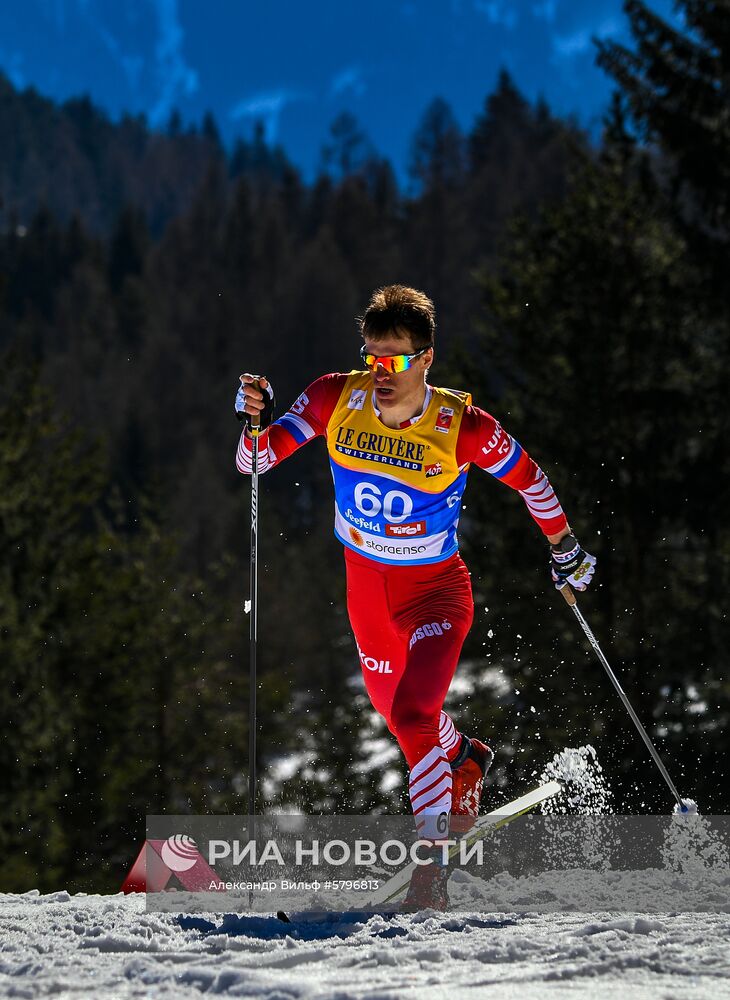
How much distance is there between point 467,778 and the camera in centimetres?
476

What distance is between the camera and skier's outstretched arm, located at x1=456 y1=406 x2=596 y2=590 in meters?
4.49

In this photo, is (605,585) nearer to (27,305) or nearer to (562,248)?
(562,248)

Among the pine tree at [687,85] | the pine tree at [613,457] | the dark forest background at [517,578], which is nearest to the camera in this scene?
the pine tree at [613,457]

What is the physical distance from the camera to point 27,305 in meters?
63.7

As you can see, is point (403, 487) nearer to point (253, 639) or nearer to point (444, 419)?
point (444, 419)

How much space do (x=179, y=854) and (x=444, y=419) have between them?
7.51ft

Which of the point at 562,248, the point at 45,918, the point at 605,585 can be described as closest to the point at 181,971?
the point at 45,918

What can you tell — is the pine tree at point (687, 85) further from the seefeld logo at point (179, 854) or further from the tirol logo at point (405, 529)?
the seefeld logo at point (179, 854)

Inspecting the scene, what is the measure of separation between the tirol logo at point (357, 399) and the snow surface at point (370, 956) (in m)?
2.00

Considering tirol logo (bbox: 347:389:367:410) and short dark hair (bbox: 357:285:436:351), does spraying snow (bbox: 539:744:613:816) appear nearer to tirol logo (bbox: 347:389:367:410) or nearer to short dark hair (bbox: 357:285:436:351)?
tirol logo (bbox: 347:389:367:410)

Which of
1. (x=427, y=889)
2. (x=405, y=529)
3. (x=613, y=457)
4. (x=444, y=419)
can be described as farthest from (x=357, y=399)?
(x=613, y=457)

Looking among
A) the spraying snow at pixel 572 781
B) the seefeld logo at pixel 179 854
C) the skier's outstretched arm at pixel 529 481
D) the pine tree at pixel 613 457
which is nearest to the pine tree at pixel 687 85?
the pine tree at pixel 613 457

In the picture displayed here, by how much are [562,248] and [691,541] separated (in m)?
4.61

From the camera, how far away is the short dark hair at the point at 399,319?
14.0 ft
